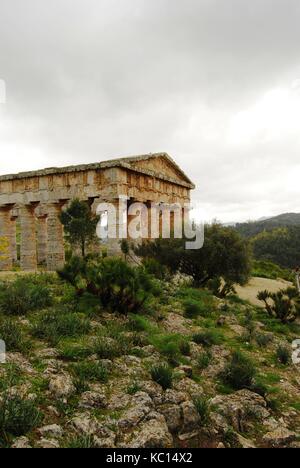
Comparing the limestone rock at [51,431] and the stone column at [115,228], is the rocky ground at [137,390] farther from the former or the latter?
the stone column at [115,228]

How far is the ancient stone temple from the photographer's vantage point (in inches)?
815

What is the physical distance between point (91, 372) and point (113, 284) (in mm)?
3830

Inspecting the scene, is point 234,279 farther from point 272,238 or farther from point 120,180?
point 272,238

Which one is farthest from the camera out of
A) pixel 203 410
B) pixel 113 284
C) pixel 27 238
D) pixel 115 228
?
pixel 27 238

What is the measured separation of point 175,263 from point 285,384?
35.2 feet

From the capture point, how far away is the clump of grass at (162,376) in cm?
611

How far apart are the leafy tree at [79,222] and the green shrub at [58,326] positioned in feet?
32.1

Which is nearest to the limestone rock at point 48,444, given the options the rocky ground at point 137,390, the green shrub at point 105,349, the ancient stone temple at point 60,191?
the rocky ground at point 137,390

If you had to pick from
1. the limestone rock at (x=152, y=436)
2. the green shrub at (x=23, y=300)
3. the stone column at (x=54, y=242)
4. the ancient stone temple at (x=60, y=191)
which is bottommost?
the limestone rock at (x=152, y=436)

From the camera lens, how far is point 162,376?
616 cm

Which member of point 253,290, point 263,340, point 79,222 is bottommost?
point 253,290

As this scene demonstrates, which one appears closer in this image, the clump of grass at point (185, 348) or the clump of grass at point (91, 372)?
the clump of grass at point (91, 372)

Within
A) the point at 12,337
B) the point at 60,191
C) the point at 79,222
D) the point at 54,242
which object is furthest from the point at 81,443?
the point at 60,191

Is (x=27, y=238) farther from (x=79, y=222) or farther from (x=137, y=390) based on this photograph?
(x=137, y=390)
